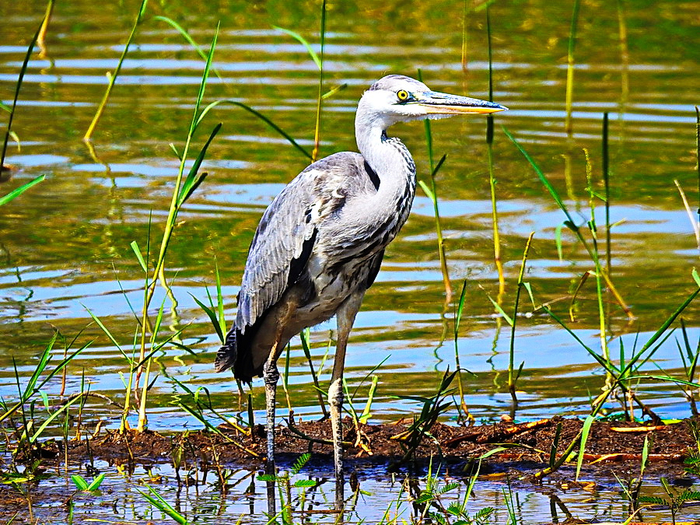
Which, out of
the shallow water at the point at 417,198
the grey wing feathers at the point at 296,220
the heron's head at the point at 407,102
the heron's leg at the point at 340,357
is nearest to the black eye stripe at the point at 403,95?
the heron's head at the point at 407,102

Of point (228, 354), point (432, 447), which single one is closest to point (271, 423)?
point (228, 354)

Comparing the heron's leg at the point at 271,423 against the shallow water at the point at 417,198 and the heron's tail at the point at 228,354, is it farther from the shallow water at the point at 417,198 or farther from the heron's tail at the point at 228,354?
the shallow water at the point at 417,198

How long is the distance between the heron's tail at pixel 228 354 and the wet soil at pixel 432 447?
0.35 meters

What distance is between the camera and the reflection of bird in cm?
604

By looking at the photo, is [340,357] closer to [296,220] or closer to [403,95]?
[296,220]

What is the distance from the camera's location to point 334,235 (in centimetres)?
611

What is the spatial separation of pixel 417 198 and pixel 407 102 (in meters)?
5.38

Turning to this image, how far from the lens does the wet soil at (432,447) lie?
6.07 meters

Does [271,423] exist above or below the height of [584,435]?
above

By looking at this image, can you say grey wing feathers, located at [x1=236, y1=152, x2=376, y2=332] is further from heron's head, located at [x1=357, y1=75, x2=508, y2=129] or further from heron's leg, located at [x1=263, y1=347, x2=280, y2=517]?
heron's head, located at [x1=357, y1=75, x2=508, y2=129]

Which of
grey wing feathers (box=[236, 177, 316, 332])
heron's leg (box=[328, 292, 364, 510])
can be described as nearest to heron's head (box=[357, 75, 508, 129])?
grey wing feathers (box=[236, 177, 316, 332])

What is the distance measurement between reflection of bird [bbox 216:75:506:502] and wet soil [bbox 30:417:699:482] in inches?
11.8

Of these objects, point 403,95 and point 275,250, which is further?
point 275,250

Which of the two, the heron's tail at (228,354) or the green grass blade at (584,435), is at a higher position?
the heron's tail at (228,354)
